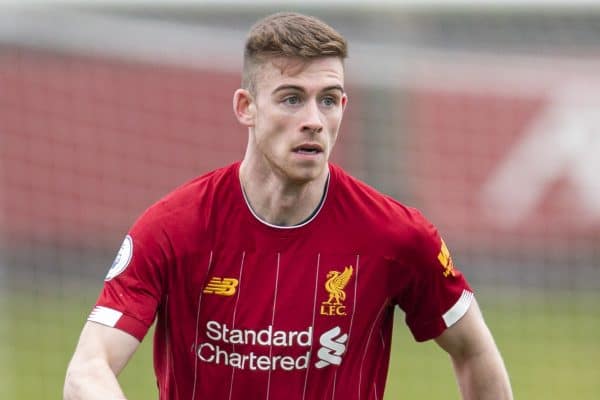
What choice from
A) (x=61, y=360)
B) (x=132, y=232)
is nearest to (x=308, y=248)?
(x=132, y=232)

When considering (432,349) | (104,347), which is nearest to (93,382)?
(104,347)

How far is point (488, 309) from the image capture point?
505 inches

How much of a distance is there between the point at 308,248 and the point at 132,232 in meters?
0.66

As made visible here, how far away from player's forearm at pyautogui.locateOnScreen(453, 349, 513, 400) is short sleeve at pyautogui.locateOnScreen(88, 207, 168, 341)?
124cm

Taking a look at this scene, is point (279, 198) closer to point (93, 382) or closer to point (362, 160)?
point (93, 382)

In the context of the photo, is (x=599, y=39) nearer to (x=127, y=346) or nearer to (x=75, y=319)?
(x=75, y=319)

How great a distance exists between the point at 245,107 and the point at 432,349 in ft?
26.5

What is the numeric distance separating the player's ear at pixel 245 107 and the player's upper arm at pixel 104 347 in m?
→ 0.94

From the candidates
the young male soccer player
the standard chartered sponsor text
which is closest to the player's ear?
the young male soccer player

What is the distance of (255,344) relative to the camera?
478 cm

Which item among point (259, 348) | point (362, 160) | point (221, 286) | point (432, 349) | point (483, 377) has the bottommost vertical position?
point (432, 349)

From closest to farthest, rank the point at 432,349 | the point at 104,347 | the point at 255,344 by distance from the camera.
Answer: the point at 104,347
the point at 255,344
the point at 432,349

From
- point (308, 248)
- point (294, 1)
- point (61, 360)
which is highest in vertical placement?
point (294, 1)

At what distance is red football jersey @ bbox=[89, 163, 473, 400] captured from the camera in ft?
15.6
